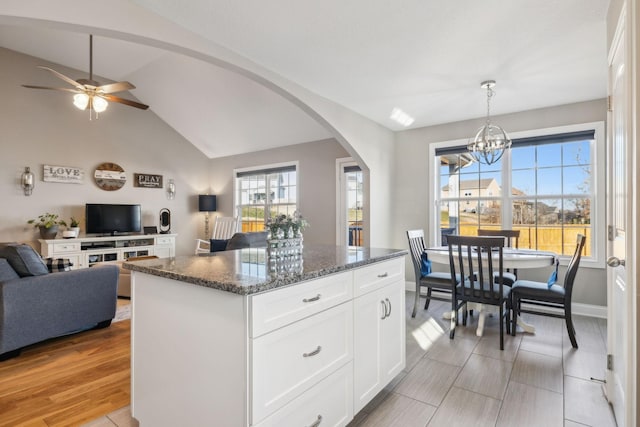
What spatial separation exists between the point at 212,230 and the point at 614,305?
7042mm

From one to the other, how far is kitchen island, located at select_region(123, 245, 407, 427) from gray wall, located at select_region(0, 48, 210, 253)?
4913 millimetres

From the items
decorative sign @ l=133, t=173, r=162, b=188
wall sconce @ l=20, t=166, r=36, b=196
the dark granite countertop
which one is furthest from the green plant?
the dark granite countertop

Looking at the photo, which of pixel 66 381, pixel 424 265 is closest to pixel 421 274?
pixel 424 265

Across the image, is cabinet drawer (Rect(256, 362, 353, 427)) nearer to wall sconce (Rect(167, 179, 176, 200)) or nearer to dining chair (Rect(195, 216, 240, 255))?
dining chair (Rect(195, 216, 240, 255))

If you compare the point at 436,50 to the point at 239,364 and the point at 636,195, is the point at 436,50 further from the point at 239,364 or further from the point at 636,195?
the point at 239,364

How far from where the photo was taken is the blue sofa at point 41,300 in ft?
8.47

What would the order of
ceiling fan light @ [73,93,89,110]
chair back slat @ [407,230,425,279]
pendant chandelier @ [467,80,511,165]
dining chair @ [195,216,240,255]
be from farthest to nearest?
dining chair @ [195,216,240,255]
ceiling fan light @ [73,93,89,110]
chair back slat @ [407,230,425,279]
pendant chandelier @ [467,80,511,165]

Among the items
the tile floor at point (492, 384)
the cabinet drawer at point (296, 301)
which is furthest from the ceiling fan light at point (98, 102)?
the cabinet drawer at point (296, 301)

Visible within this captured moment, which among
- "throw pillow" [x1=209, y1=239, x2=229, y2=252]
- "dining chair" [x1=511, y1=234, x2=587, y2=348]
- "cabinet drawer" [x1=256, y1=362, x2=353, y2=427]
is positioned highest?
"throw pillow" [x1=209, y1=239, x2=229, y2=252]

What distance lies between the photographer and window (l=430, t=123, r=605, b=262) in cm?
376

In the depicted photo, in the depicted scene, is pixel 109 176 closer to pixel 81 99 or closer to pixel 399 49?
pixel 81 99

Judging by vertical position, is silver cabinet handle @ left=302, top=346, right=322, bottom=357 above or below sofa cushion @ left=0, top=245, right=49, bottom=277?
below

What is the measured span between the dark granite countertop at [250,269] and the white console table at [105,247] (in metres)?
4.27

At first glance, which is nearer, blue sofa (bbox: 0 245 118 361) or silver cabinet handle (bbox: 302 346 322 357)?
silver cabinet handle (bbox: 302 346 322 357)
